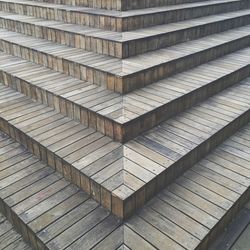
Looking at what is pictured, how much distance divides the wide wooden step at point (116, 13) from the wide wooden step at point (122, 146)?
1701 millimetres

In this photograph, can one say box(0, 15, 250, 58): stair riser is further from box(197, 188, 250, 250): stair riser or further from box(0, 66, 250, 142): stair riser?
box(197, 188, 250, 250): stair riser

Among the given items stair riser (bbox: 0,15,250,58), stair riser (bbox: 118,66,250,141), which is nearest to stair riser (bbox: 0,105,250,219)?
stair riser (bbox: 118,66,250,141)

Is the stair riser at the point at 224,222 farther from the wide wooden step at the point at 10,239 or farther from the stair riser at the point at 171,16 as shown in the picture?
the stair riser at the point at 171,16

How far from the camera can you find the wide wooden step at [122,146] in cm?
246

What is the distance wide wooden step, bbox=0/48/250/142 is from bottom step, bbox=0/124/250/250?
2.21ft

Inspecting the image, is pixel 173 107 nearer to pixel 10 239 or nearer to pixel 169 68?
pixel 169 68

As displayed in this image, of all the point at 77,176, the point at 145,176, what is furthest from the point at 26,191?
the point at 145,176

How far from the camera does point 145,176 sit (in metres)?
2.49

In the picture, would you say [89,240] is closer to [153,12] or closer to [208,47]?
[208,47]

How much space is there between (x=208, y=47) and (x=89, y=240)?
3461mm

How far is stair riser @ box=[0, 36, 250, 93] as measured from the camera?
341cm

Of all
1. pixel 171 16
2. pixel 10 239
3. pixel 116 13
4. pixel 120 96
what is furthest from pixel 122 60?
pixel 10 239

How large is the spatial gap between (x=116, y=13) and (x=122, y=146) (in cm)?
261

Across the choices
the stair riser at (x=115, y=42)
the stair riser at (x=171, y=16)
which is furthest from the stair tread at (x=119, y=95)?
the stair riser at (x=171, y=16)
